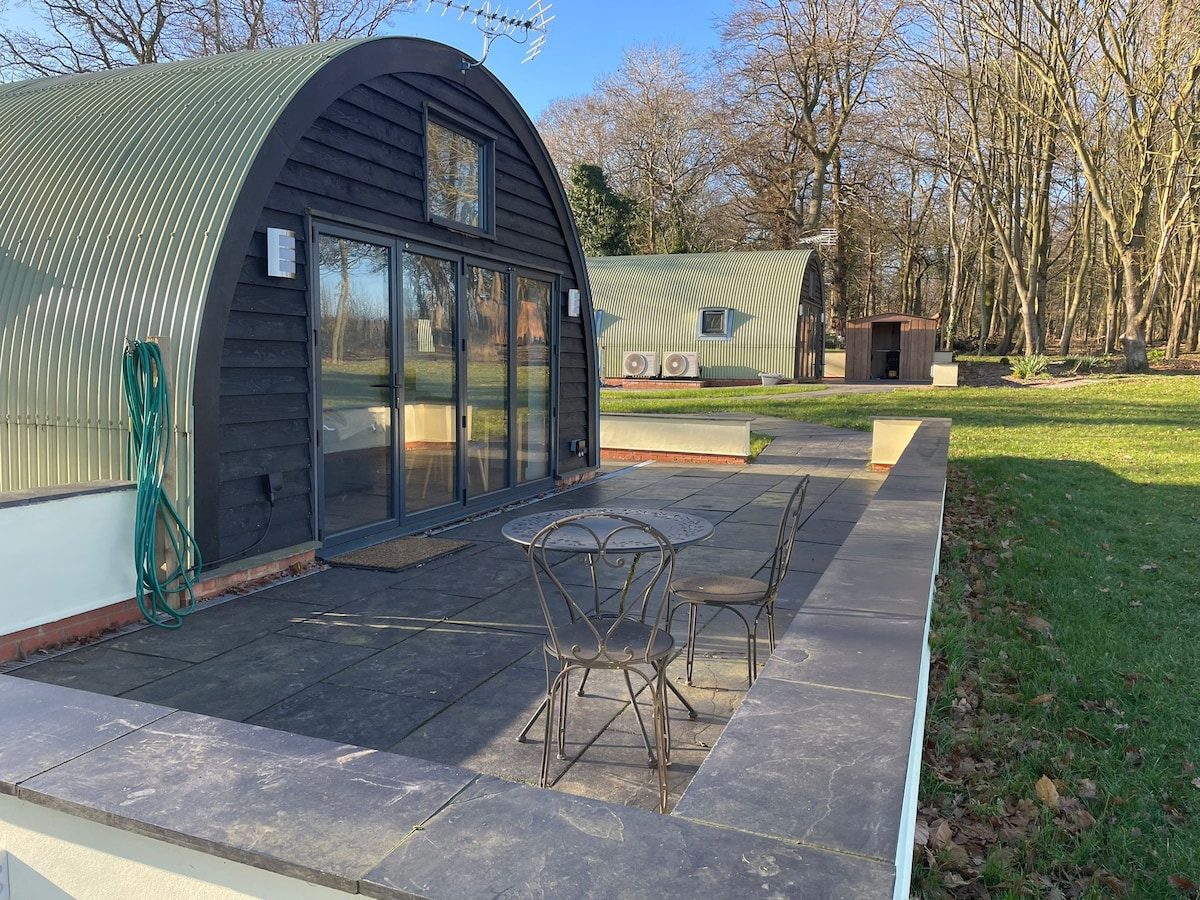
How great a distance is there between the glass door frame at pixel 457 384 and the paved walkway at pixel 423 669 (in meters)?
0.77

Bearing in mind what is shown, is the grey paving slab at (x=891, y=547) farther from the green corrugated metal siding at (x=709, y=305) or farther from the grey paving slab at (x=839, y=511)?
the green corrugated metal siding at (x=709, y=305)

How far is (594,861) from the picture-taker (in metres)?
1.58

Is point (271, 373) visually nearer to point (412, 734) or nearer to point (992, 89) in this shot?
point (412, 734)

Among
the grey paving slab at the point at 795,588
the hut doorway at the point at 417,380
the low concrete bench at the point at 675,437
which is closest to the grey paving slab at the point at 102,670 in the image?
the hut doorway at the point at 417,380

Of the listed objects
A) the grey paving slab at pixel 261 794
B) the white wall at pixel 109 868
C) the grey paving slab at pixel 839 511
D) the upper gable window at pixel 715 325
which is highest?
the upper gable window at pixel 715 325

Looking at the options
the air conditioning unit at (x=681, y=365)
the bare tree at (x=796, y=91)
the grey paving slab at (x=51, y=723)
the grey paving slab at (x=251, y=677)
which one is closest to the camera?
the grey paving slab at (x=51, y=723)

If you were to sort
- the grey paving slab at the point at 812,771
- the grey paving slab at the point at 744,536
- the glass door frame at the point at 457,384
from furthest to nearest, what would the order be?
1. the grey paving slab at the point at 744,536
2. the glass door frame at the point at 457,384
3. the grey paving slab at the point at 812,771

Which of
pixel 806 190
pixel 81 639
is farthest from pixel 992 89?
pixel 81 639

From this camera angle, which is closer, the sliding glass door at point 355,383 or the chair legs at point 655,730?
the chair legs at point 655,730

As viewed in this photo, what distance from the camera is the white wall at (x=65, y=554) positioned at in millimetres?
4395

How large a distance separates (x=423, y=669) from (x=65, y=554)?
2.00m

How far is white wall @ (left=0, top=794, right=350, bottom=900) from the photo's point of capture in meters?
1.68

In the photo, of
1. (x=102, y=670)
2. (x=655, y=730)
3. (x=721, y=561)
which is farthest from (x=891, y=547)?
(x=102, y=670)

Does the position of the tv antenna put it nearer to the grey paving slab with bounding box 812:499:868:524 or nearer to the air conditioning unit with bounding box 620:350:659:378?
the grey paving slab with bounding box 812:499:868:524
